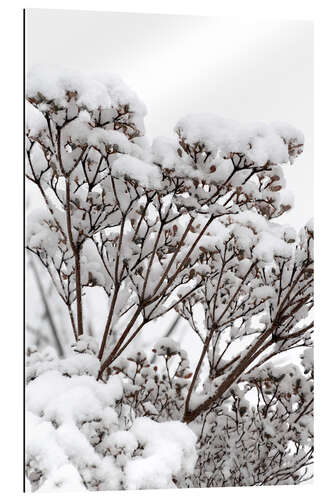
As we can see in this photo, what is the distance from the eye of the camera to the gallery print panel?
2.09m

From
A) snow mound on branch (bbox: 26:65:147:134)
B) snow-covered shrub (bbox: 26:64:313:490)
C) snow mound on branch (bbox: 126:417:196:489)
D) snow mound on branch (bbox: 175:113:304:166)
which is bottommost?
snow mound on branch (bbox: 126:417:196:489)

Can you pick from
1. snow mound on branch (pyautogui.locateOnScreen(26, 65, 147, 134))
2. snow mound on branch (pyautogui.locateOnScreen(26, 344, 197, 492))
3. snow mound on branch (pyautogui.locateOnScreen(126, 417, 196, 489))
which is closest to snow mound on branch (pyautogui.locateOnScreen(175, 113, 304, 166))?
snow mound on branch (pyautogui.locateOnScreen(26, 65, 147, 134))

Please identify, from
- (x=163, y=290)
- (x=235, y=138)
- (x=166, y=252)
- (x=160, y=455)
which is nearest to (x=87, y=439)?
(x=160, y=455)

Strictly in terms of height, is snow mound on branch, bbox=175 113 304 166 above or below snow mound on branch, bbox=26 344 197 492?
above

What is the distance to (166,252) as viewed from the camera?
2.30 m

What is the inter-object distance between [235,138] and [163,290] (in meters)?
0.45

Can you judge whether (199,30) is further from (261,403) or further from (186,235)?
(261,403)

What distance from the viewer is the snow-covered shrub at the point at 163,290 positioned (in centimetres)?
208

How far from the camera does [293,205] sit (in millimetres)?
2430

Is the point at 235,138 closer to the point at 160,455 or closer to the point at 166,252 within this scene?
the point at 166,252

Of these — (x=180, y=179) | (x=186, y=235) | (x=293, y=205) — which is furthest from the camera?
(x=293, y=205)

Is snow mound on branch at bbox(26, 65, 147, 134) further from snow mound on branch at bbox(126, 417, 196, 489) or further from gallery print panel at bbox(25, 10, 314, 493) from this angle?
snow mound on branch at bbox(126, 417, 196, 489)
